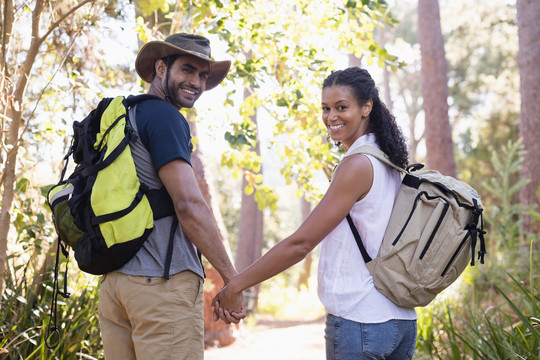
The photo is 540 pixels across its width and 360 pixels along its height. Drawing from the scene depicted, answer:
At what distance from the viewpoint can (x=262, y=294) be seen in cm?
2005

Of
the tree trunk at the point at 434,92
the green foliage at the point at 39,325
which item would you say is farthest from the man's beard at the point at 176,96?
the tree trunk at the point at 434,92

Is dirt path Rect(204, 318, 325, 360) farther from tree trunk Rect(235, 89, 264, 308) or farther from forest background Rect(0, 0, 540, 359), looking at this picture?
tree trunk Rect(235, 89, 264, 308)

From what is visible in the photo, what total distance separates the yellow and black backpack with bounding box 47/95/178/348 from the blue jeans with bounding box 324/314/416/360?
0.73 meters

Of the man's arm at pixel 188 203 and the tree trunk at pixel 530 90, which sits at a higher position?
the tree trunk at pixel 530 90

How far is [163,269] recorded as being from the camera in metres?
2.41

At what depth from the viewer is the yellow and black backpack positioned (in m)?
2.34

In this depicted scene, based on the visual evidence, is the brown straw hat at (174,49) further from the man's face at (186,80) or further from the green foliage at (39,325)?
the green foliage at (39,325)

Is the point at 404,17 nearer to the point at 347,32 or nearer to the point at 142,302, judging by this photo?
the point at 347,32

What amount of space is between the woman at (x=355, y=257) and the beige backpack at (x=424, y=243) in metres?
0.04

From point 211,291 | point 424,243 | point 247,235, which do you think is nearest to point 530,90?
point 211,291

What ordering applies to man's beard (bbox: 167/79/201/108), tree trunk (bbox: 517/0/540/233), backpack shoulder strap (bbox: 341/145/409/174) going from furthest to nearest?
tree trunk (bbox: 517/0/540/233), man's beard (bbox: 167/79/201/108), backpack shoulder strap (bbox: 341/145/409/174)

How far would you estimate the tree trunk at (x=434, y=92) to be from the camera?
13.4 m

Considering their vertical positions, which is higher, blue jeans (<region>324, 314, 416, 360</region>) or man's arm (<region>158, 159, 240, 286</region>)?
man's arm (<region>158, 159, 240, 286</region>)

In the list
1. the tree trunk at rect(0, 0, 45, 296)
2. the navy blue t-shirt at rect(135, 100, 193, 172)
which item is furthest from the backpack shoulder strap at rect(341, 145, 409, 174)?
the tree trunk at rect(0, 0, 45, 296)
